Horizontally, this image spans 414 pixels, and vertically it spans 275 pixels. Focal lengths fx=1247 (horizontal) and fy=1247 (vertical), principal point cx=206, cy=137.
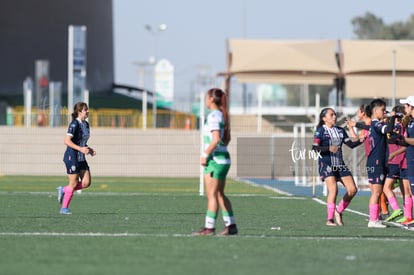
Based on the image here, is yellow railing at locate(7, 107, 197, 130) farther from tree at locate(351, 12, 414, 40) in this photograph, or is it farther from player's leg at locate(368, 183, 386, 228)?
tree at locate(351, 12, 414, 40)

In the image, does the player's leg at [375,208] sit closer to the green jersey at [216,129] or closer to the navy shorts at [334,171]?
the navy shorts at [334,171]

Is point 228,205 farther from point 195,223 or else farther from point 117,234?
point 195,223

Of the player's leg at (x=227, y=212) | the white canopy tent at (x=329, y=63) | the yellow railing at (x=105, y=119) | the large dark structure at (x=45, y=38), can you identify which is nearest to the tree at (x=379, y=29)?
the large dark structure at (x=45, y=38)

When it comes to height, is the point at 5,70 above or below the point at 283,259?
above

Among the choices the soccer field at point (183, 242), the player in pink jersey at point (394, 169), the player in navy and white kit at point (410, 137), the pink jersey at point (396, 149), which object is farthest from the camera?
the player in pink jersey at point (394, 169)

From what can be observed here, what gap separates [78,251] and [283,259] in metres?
2.20

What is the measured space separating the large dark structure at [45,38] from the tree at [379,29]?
163 feet

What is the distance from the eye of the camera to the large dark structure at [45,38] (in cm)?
8019

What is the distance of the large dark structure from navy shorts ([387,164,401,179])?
192 feet

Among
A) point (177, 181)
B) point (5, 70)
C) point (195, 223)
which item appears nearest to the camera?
point (195, 223)

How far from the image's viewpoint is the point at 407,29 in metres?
140

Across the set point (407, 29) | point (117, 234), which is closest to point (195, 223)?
point (117, 234)

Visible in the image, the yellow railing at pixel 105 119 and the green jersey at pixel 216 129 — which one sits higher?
the yellow railing at pixel 105 119

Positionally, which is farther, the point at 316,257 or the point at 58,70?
the point at 58,70
